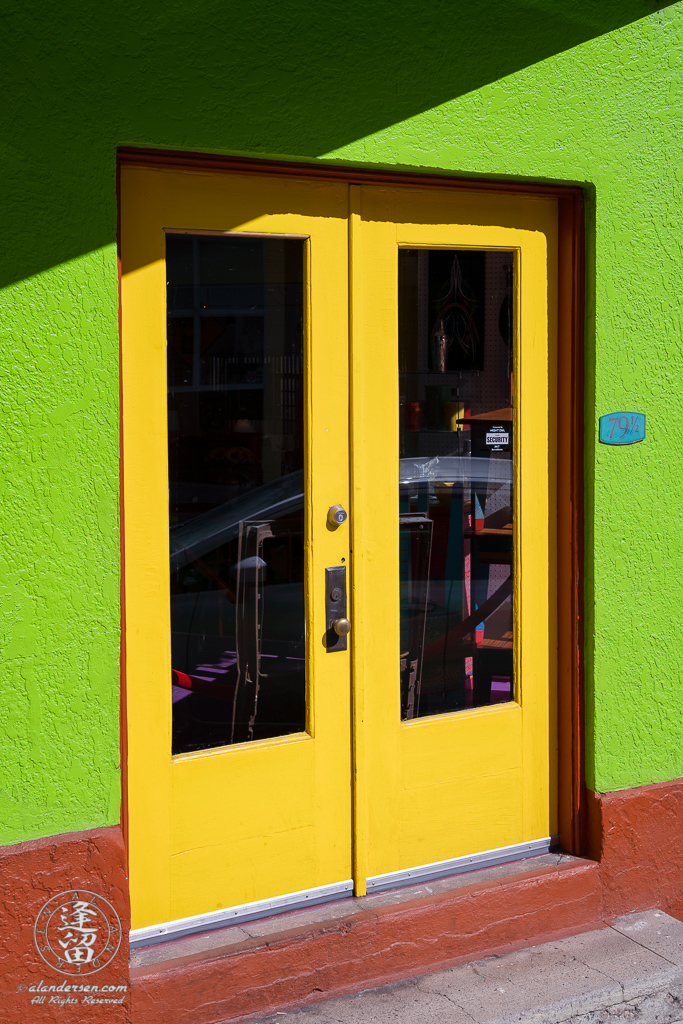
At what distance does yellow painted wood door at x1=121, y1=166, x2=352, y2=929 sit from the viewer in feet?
9.26

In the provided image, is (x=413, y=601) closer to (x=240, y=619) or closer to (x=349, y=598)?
(x=349, y=598)

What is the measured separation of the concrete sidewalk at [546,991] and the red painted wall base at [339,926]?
6cm

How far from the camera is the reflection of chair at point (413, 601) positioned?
10.9 feet

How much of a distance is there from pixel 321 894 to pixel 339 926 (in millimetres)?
159

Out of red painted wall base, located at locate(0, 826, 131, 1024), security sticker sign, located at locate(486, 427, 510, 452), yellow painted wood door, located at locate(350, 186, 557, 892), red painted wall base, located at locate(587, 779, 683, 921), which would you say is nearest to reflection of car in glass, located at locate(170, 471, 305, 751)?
yellow painted wood door, located at locate(350, 186, 557, 892)

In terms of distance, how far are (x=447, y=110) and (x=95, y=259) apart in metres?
1.27

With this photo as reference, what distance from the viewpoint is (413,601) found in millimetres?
3375

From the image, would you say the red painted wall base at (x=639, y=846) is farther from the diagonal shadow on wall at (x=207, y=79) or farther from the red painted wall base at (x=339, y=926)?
the diagonal shadow on wall at (x=207, y=79)

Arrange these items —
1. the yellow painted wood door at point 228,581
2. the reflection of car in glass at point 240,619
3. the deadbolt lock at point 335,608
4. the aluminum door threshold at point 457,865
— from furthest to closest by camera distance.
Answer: the aluminum door threshold at point 457,865
the deadbolt lock at point 335,608
the reflection of car in glass at point 240,619
the yellow painted wood door at point 228,581

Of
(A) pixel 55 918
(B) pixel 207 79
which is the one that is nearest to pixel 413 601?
(A) pixel 55 918

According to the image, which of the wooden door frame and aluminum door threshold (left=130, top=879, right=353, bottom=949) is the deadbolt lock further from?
the wooden door frame

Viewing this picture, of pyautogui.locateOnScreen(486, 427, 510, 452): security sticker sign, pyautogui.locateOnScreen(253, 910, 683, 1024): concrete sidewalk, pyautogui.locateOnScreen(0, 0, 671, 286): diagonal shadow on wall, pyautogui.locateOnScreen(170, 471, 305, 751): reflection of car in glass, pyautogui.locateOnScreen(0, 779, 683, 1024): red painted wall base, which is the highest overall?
pyautogui.locateOnScreen(0, 0, 671, 286): diagonal shadow on wall

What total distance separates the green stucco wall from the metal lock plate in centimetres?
75

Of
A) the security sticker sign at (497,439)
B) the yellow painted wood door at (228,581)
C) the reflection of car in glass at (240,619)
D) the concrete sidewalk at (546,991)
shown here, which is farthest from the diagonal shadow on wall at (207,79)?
the concrete sidewalk at (546,991)
